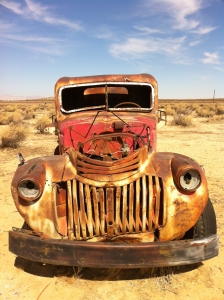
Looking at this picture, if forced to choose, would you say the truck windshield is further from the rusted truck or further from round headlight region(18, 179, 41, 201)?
round headlight region(18, 179, 41, 201)

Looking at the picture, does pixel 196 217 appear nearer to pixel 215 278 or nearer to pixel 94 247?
pixel 215 278

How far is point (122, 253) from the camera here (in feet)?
7.81

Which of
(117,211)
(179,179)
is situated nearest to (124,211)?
(117,211)

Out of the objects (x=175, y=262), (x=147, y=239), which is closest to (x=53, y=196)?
(x=147, y=239)

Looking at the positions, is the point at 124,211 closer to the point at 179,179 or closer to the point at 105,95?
the point at 179,179

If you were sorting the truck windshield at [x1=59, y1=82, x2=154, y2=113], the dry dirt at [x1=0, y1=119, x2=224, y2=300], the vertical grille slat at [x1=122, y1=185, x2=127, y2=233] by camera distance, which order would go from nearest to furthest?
the vertical grille slat at [x1=122, y1=185, x2=127, y2=233], the dry dirt at [x1=0, y1=119, x2=224, y2=300], the truck windshield at [x1=59, y1=82, x2=154, y2=113]

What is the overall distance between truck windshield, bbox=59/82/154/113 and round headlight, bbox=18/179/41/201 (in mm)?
1937

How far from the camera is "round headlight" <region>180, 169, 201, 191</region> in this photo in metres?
2.69

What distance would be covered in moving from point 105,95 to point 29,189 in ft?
7.62

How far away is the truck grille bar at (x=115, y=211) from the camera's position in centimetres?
265

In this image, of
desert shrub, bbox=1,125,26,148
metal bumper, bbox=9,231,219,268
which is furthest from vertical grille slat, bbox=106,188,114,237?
desert shrub, bbox=1,125,26,148

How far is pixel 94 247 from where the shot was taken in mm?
2387

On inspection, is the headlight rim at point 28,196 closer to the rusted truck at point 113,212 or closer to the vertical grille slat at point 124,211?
the rusted truck at point 113,212

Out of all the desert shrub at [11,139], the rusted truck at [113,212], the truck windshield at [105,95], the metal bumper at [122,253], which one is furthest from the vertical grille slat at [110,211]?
the desert shrub at [11,139]
